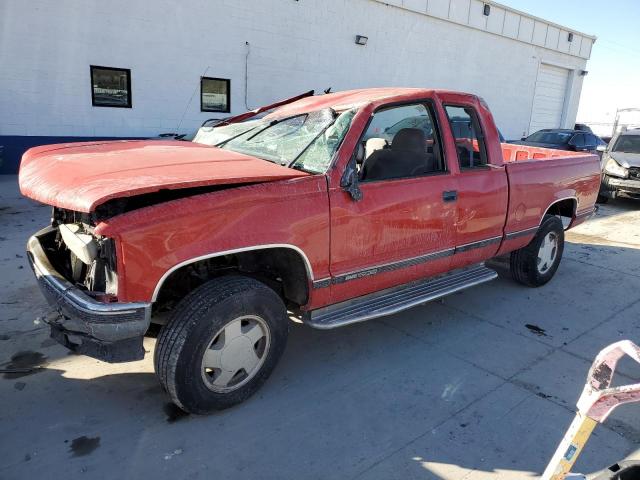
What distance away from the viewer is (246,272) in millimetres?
3279

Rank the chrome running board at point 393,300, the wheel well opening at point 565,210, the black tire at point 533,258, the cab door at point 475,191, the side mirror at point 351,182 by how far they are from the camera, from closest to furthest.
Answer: the side mirror at point 351,182 < the chrome running board at point 393,300 < the cab door at point 475,191 < the black tire at point 533,258 < the wheel well opening at point 565,210

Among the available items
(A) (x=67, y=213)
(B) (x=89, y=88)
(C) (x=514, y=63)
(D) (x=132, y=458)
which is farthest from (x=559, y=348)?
(C) (x=514, y=63)

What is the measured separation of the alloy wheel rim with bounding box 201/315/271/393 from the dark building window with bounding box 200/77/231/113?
1057cm

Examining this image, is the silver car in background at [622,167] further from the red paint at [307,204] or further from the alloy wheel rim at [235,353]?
the alloy wheel rim at [235,353]

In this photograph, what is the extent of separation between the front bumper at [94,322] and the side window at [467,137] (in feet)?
9.19

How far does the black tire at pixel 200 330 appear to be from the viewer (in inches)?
107

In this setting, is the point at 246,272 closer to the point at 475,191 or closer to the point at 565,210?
the point at 475,191

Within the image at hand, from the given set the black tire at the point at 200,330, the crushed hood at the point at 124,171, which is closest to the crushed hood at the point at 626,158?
the crushed hood at the point at 124,171

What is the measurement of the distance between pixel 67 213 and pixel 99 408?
1314 mm

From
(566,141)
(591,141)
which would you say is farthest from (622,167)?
(591,141)

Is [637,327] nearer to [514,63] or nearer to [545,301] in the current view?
[545,301]

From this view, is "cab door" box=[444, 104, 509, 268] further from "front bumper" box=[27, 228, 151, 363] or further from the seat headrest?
"front bumper" box=[27, 228, 151, 363]

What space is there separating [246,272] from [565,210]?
412cm

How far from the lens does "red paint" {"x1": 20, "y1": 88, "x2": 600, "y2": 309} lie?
255 centimetres
